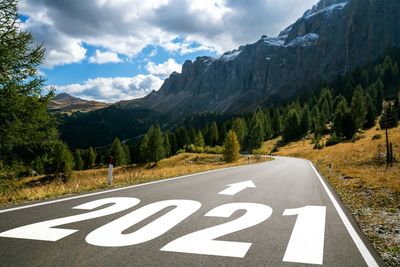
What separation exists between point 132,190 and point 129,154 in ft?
316

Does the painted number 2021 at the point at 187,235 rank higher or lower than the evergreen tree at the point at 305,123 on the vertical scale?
lower

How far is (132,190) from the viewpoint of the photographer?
34.8 ft

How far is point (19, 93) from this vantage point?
1509 centimetres

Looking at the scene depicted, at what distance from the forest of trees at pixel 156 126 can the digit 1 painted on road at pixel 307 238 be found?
12205 millimetres

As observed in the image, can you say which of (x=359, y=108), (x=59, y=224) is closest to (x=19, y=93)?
(x=59, y=224)

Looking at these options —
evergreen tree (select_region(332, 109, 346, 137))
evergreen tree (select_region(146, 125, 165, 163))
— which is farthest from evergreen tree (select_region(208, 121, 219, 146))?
evergreen tree (select_region(332, 109, 346, 137))

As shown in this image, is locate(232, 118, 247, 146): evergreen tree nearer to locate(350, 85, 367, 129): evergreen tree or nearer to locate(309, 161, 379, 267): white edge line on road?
locate(350, 85, 367, 129): evergreen tree

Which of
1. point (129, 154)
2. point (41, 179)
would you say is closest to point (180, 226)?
point (41, 179)

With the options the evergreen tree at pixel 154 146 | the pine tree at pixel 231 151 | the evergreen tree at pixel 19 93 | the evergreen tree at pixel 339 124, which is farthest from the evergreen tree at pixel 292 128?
the evergreen tree at pixel 19 93

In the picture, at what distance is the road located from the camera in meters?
4.54

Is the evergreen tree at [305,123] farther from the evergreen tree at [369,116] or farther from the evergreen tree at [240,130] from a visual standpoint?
the evergreen tree at [369,116]

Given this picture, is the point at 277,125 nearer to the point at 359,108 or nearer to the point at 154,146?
the point at 359,108

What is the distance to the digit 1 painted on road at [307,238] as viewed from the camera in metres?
4.82

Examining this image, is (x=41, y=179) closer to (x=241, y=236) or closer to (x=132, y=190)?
(x=132, y=190)
